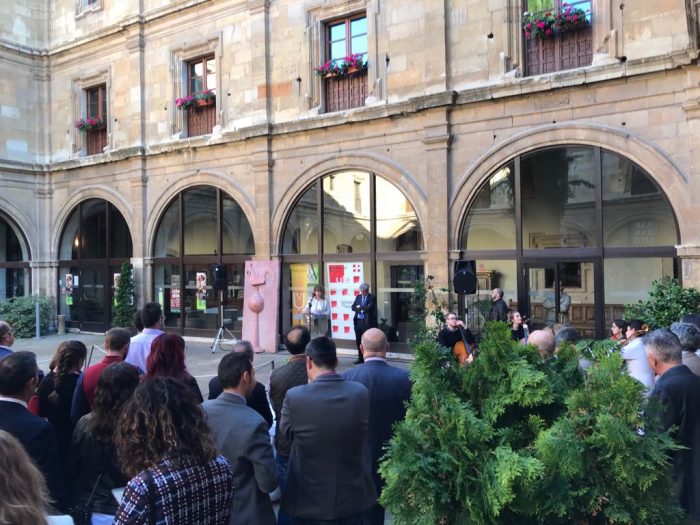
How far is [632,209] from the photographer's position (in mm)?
9734

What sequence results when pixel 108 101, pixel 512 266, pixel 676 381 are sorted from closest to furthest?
pixel 676 381 < pixel 512 266 < pixel 108 101

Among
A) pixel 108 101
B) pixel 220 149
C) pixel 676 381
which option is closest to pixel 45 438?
pixel 676 381

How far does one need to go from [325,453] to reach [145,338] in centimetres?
302

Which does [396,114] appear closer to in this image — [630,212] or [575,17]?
[575,17]

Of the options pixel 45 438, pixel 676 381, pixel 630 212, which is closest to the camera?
pixel 45 438

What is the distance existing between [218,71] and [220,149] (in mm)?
1950

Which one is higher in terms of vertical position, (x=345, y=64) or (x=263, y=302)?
(x=345, y=64)

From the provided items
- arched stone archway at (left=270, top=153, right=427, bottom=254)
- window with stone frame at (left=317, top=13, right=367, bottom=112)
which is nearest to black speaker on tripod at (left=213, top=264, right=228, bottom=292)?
arched stone archway at (left=270, top=153, right=427, bottom=254)

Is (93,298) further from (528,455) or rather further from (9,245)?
(528,455)

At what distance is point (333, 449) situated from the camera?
305 cm

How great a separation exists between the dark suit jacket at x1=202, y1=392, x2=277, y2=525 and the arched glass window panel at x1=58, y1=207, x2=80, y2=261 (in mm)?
16950

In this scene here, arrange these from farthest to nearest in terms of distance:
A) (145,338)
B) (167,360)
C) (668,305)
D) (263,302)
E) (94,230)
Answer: (94,230), (263,302), (668,305), (145,338), (167,360)

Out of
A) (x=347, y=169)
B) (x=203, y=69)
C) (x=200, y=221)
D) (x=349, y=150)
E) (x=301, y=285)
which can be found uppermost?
(x=203, y=69)

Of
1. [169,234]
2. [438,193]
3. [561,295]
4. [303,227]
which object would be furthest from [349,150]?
[169,234]
